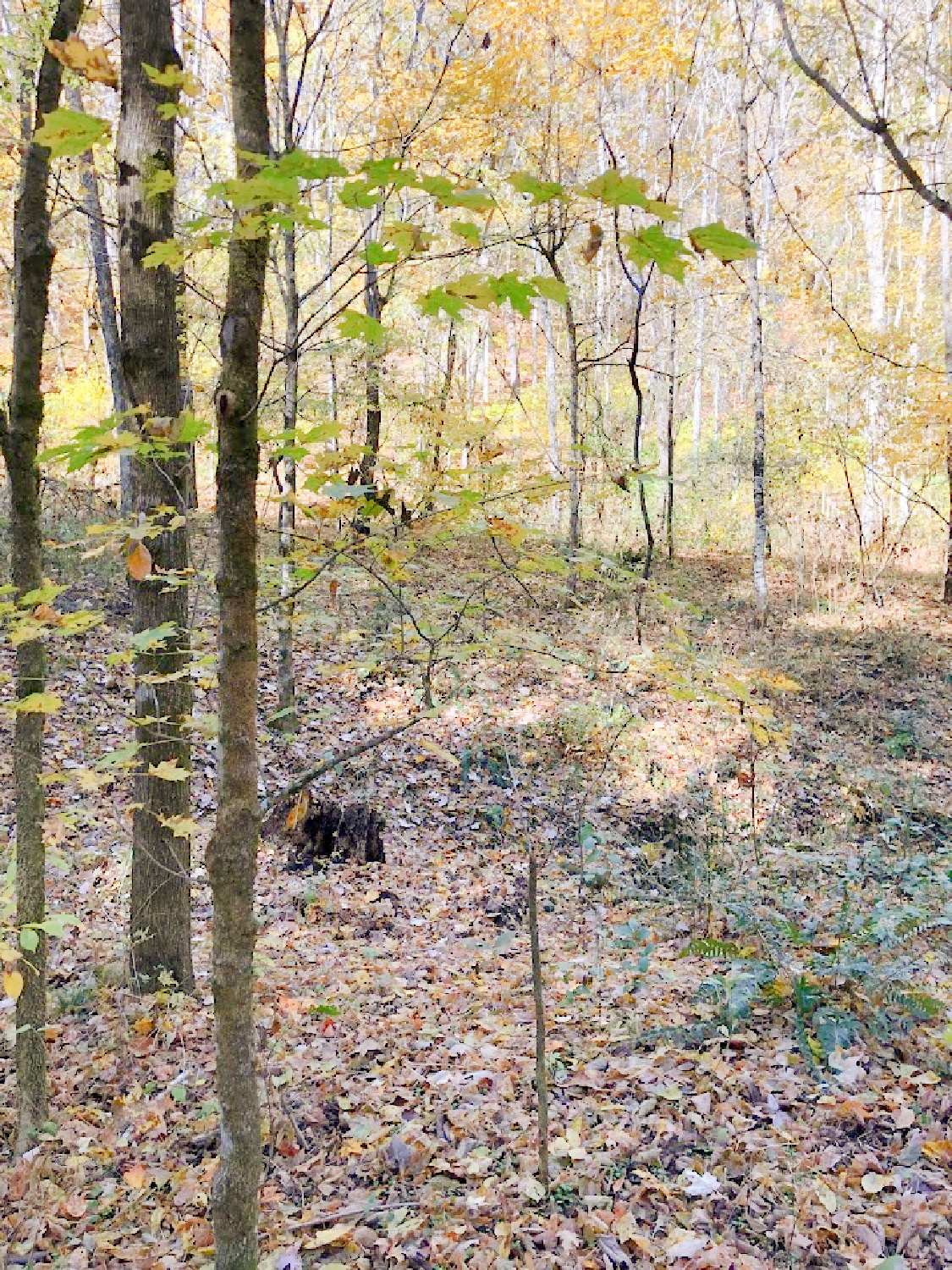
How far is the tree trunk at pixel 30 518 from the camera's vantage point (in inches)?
112

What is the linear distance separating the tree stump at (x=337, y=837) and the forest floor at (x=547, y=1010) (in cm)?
14

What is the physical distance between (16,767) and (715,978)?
3352mm

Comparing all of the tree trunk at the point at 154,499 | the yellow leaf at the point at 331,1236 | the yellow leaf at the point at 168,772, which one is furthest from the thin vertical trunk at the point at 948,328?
the yellow leaf at the point at 331,1236

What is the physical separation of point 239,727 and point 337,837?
15.6ft

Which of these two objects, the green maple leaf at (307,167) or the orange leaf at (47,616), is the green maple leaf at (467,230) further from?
the orange leaf at (47,616)

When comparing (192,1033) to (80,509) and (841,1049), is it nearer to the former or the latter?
(841,1049)

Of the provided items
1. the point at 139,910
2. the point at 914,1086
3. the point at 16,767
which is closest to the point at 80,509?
the point at 139,910

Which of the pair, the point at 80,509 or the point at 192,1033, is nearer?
the point at 192,1033

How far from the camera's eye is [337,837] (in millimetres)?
6352

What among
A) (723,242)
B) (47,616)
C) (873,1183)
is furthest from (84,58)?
(873,1183)

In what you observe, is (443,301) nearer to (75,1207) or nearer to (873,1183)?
(873,1183)

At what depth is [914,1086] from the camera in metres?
3.39

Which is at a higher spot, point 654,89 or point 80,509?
point 654,89

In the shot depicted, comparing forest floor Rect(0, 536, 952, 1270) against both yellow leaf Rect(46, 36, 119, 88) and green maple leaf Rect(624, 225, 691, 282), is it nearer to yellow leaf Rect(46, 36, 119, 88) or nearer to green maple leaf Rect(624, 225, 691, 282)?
green maple leaf Rect(624, 225, 691, 282)
